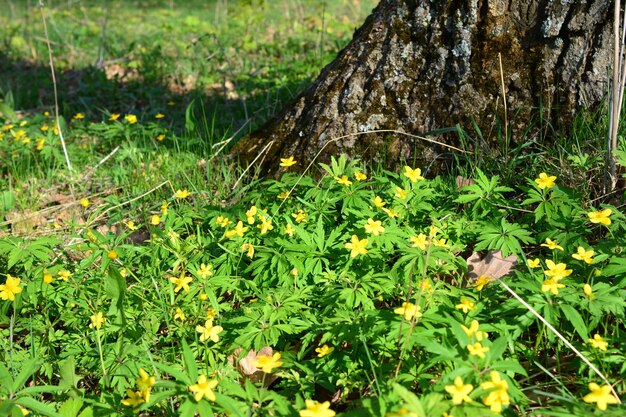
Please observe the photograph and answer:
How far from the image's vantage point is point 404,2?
285 cm

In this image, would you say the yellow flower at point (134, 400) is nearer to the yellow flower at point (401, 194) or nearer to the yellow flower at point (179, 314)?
the yellow flower at point (179, 314)

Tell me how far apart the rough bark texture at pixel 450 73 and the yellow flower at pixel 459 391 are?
1.52 meters

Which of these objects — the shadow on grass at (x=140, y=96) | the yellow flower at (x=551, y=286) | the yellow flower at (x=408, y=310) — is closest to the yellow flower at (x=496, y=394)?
the yellow flower at (x=408, y=310)

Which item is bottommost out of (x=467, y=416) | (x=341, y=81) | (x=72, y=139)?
(x=72, y=139)

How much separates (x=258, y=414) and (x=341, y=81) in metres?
1.86

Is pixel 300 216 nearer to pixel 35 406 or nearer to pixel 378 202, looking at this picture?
pixel 378 202

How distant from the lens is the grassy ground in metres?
1.70

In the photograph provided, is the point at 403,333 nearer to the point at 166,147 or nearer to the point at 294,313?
the point at 294,313

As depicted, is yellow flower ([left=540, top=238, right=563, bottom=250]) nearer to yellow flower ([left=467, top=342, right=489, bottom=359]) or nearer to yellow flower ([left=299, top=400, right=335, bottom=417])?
yellow flower ([left=467, top=342, right=489, bottom=359])

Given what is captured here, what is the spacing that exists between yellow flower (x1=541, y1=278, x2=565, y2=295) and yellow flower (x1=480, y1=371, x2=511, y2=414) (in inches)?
15.5

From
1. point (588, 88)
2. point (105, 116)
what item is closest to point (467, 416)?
point (588, 88)

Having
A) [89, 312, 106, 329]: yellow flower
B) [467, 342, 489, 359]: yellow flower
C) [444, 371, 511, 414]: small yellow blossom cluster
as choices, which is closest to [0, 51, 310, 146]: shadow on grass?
[89, 312, 106, 329]: yellow flower

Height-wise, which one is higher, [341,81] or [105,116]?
[341,81]

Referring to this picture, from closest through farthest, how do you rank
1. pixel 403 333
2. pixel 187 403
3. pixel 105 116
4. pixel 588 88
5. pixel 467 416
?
1. pixel 467 416
2. pixel 187 403
3. pixel 403 333
4. pixel 588 88
5. pixel 105 116
